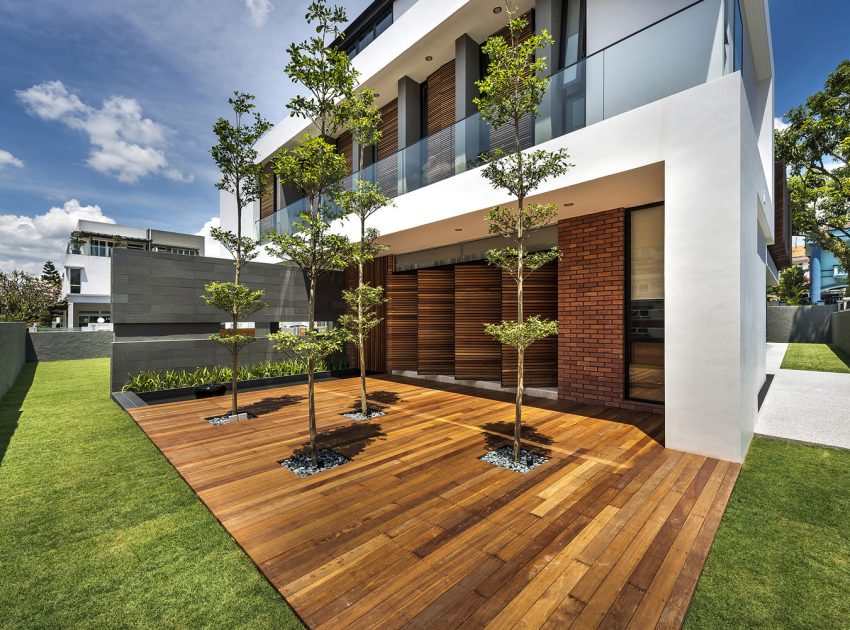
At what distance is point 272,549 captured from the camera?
264 cm

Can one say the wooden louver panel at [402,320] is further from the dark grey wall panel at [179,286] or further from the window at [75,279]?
the window at [75,279]

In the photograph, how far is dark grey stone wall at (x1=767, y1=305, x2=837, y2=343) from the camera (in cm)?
2002

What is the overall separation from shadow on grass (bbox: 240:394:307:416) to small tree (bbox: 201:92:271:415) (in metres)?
0.47

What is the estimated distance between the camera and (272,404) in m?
7.25

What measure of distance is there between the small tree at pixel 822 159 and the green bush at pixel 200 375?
22026 mm

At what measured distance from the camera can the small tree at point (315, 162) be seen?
4.18 metres

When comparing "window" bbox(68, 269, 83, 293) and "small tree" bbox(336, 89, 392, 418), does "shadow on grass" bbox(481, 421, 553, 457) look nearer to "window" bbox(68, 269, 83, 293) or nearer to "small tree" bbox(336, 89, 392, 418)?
"small tree" bbox(336, 89, 392, 418)

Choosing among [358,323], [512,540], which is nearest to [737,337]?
[512,540]

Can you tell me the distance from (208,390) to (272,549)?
248 inches

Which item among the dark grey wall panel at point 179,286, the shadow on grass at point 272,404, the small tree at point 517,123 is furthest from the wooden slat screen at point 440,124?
the dark grey wall panel at point 179,286

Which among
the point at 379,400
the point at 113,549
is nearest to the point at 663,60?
the point at 379,400

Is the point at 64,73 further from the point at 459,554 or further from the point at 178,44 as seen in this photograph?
the point at 459,554

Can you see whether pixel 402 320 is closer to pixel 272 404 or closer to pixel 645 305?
pixel 272 404

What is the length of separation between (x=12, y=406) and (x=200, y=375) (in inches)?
129
